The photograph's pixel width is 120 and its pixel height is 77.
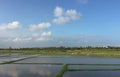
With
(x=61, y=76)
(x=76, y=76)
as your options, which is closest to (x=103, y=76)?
(x=76, y=76)

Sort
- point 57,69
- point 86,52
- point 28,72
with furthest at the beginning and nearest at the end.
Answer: point 86,52
point 57,69
point 28,72

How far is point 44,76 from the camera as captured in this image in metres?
14.4

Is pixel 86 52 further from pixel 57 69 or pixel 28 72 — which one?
pixel 28 72

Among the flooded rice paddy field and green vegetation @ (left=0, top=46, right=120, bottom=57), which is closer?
the flooded rice paddy field

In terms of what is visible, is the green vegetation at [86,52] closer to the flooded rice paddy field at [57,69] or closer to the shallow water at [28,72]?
the flooded rice paddy field at [57,69]

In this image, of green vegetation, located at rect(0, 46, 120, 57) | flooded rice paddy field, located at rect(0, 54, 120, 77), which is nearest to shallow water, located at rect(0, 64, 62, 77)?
flooded rice paddy field, located at rect(0, 54, 120, 77)

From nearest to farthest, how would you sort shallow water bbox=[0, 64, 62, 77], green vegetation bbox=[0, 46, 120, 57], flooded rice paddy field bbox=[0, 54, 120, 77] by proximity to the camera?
1. shallow water bbox=[0, 64, 62, 77]
2. flooded rice paddy field bbox=[0, 54, 120, 77]
3. green vegetation bbox=[0, 46, 120, 57]

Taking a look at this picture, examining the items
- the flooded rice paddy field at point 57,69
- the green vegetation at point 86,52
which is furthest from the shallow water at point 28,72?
the green vegetation at point 86,52

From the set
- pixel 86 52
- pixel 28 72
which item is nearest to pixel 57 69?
pixel 28 72

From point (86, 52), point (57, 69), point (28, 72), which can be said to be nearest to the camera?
point (28, 72)

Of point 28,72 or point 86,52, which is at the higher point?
point 86,52

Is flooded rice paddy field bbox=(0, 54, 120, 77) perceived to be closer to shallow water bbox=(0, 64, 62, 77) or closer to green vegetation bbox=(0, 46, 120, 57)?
shallow water bbox=(0, 64, 62, 77)

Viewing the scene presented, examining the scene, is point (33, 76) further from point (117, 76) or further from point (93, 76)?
point (117, 76)

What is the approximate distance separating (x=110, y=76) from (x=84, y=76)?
169 centimetres
